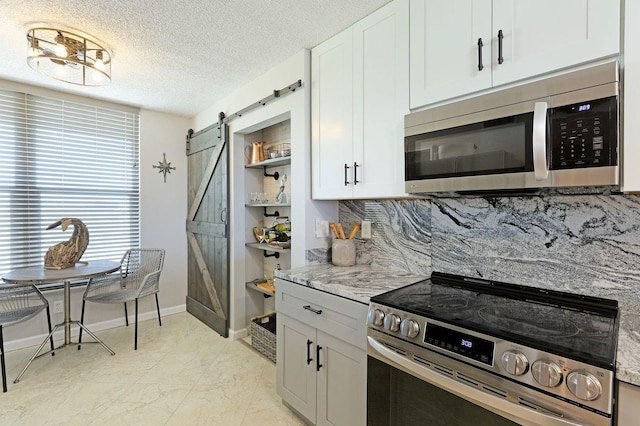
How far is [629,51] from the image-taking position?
1022 millimetres

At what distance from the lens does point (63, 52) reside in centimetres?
207

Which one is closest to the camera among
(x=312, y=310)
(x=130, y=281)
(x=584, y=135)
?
(x=584, y=135)

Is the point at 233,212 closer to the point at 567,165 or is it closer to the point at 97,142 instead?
the point at 97,142

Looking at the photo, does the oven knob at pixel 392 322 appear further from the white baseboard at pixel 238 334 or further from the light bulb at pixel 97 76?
the light bulb at pixel 97 76

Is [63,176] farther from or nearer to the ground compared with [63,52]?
nearer to the ground

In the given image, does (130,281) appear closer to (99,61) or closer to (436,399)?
(99,61)

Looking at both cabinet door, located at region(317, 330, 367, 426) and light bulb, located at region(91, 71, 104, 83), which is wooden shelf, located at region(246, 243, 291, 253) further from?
light bulb, located at region(91, 71, 104, 83)

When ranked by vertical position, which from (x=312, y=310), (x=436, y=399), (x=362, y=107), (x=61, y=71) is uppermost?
(x=61, y=71)

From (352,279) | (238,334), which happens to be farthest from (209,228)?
(352,279)

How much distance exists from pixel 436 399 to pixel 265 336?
1854 millimetres

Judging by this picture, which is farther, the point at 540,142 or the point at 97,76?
the point at 97,76

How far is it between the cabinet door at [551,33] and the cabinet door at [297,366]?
1.60m

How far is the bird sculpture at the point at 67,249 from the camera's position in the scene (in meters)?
2.80

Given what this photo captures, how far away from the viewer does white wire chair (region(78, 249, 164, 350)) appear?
3039mm
